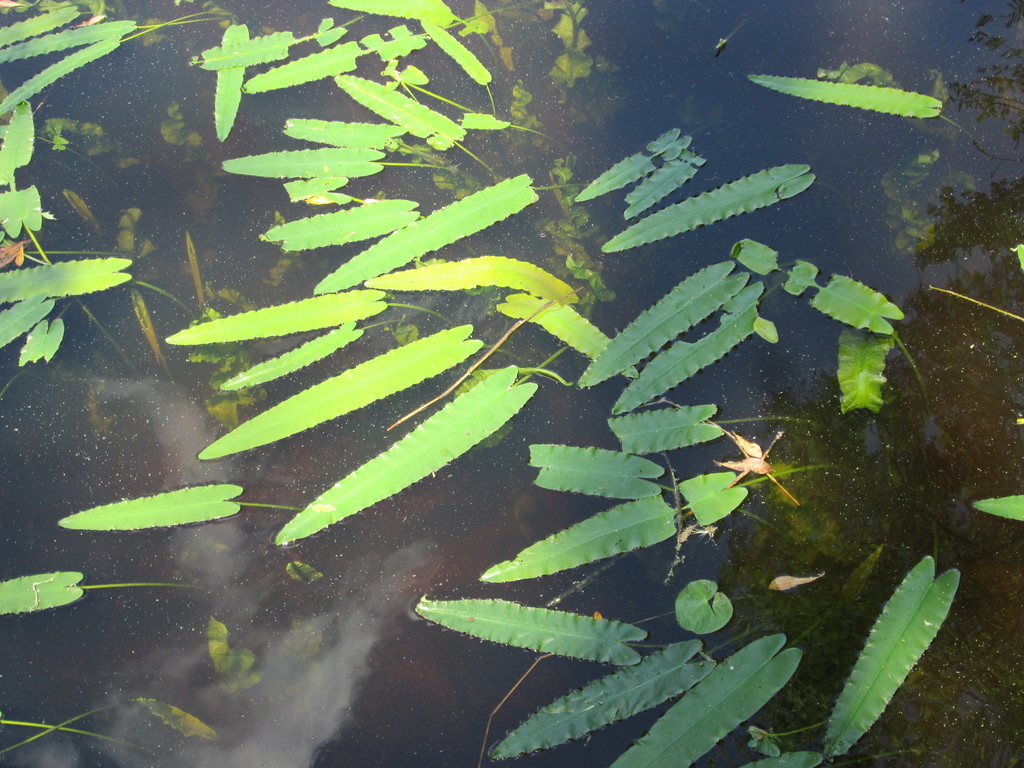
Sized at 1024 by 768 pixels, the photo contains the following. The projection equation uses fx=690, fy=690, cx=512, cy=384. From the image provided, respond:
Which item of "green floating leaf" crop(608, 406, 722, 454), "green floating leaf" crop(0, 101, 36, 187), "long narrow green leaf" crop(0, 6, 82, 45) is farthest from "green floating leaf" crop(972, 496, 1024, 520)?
"long narrow green leaf" crop(0, 6, 82, 45)

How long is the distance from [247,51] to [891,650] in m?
1.99

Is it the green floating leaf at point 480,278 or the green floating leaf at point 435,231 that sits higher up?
the green floating leaf at point 435,231

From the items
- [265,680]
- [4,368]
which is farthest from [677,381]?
[4,368]

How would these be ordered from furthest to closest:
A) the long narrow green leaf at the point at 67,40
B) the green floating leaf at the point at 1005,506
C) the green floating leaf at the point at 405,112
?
the long narrow green leaf at the point at 67,40, the green floating leaf at the point at 405,112, the green floating leaf at the point at 1005,506

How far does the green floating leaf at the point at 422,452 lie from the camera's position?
4.15 feet

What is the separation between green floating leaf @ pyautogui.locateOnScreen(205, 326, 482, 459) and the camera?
4.41 feet

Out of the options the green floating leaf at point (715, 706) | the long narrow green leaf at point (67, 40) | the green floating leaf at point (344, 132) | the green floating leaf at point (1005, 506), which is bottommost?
the green floating leaf at point (715, 706)

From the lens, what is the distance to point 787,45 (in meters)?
1.68

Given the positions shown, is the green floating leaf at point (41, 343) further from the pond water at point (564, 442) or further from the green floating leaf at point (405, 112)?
the green floating leaf at point (405, 112)

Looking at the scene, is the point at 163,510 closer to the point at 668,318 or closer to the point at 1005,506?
the point at 668,318

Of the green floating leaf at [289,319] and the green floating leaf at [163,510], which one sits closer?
the green floating leaf at [163,510]

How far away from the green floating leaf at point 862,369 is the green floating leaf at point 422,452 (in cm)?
58

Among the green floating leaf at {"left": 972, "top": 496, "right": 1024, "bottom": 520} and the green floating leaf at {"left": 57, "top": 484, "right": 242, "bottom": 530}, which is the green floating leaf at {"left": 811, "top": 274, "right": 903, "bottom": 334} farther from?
the green floating leaf at {"left": 57, "top": 484, "right": 242, "bottom": 530}

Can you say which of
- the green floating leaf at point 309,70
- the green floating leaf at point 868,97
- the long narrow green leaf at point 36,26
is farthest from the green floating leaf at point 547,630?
the long narrow green leaf at point 36,26
